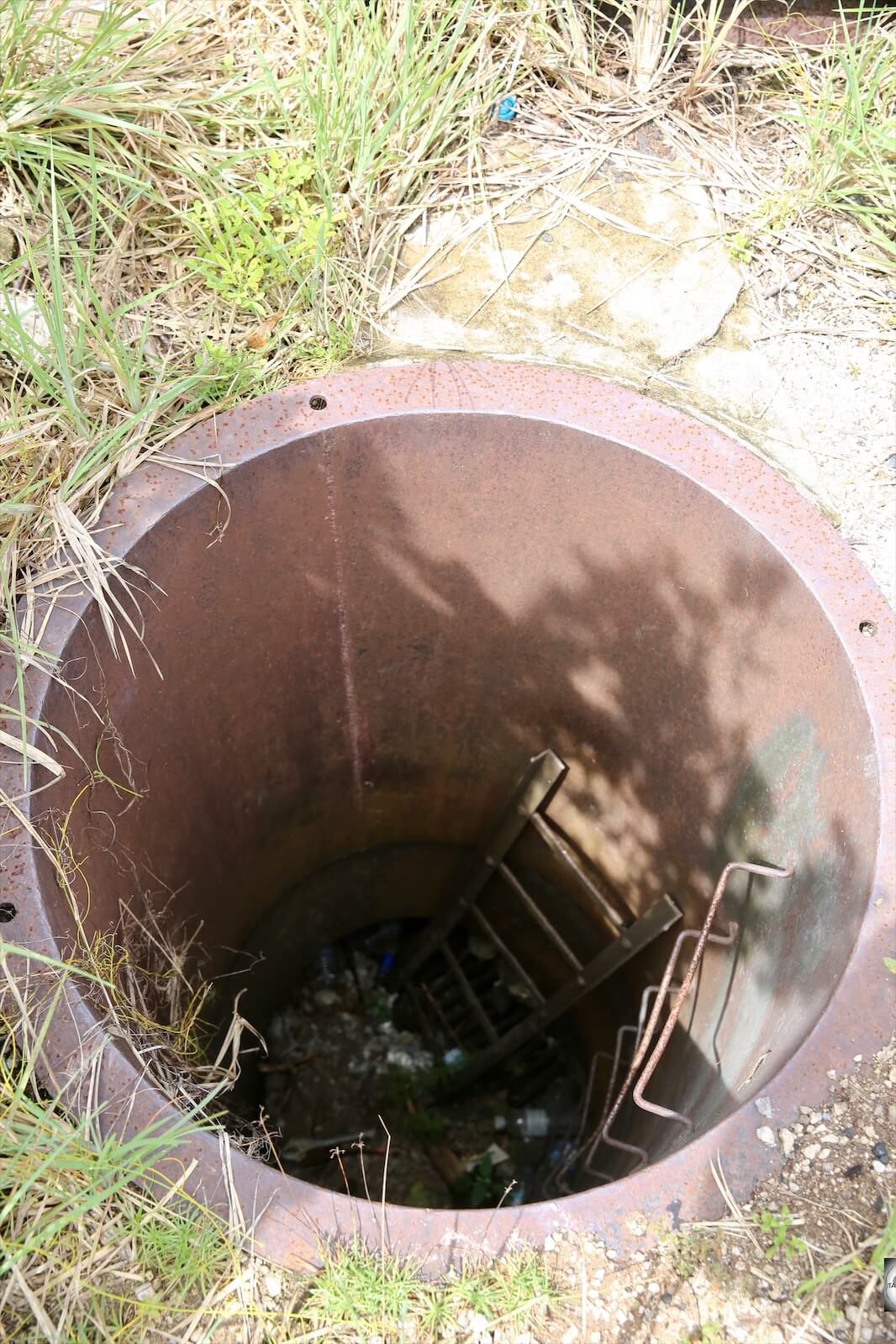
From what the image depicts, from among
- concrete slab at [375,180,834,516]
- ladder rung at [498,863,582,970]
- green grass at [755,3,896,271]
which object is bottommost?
ladder rung at [498,863,582,970]

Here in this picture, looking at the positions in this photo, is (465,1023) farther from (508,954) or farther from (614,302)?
(614,302)

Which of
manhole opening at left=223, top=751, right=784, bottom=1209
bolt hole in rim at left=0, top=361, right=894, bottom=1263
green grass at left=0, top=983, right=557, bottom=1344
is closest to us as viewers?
green grass at left=0, top=983, right=557, bottom=1344

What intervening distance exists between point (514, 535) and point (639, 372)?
18.1 inches

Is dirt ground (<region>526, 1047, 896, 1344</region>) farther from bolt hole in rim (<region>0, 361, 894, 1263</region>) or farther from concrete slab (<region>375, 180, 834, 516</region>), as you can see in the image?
concrete slab (<region>375, 180, 834, 516</region>)

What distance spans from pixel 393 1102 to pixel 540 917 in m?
0.92

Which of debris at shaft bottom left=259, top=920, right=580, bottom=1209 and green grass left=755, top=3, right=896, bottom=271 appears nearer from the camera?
green grass left=755, top=3, right=896, bottom=271

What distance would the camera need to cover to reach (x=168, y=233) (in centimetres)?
219

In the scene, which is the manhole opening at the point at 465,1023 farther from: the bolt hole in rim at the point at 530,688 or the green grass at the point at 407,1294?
the green grass at the point at 407,1294

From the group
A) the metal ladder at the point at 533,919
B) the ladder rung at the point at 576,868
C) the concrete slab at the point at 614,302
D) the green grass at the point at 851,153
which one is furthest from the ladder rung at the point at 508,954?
the green grass at the point at 851,153

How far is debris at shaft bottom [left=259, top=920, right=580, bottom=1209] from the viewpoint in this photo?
3148mm

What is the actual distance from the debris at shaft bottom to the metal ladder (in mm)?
120

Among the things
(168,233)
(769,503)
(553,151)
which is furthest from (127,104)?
(769,503)

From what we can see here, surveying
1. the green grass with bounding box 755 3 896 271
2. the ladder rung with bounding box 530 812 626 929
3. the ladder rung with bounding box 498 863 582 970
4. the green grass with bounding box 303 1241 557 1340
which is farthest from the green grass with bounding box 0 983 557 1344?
the green grass with bounding box 755 3 896 271

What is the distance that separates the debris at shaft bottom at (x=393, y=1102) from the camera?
3.15m
